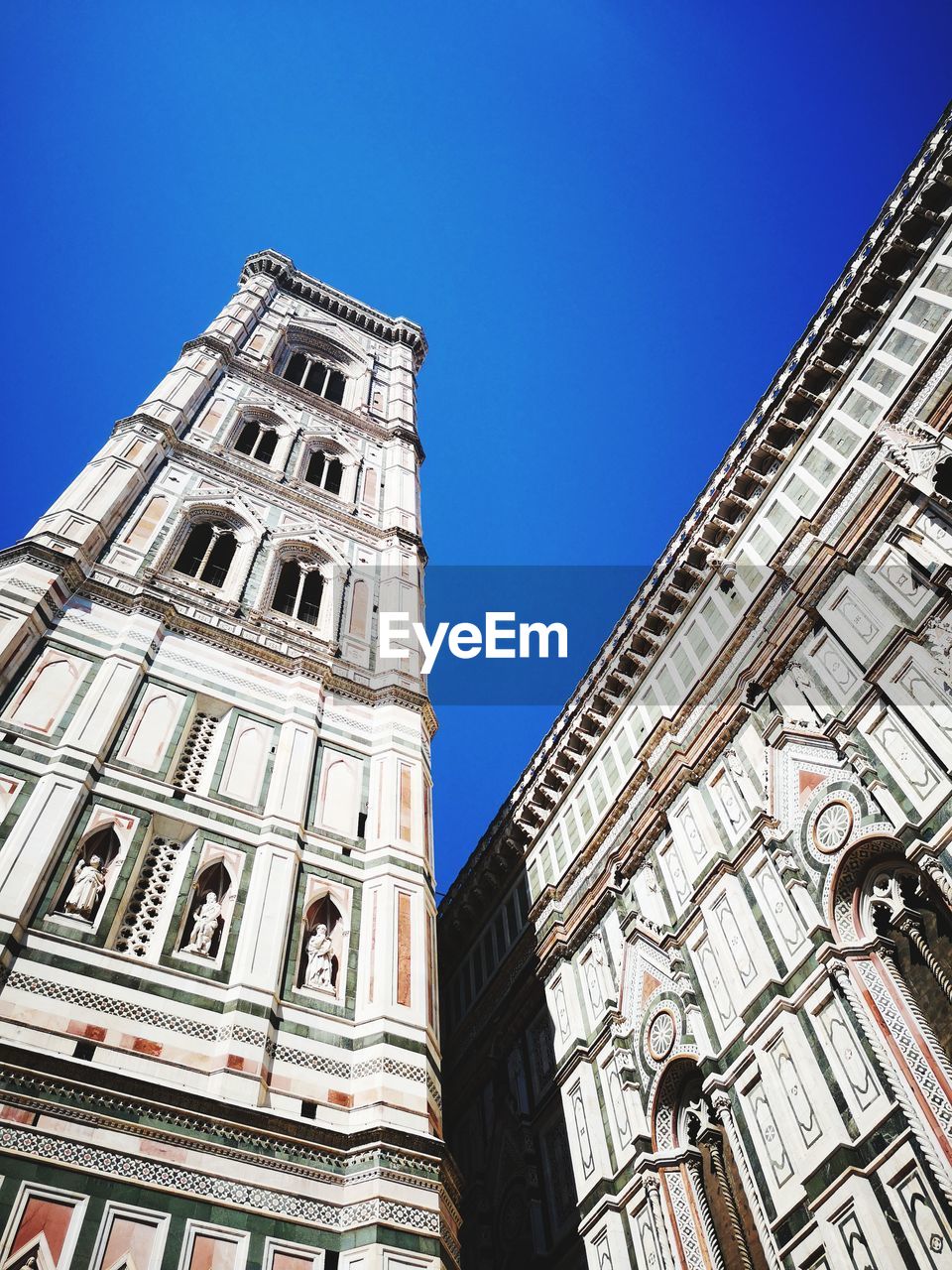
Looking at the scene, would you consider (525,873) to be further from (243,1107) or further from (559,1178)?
(243,1107)

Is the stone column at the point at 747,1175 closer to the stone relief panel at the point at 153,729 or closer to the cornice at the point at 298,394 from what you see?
the stone relief panel at the point at 153,729

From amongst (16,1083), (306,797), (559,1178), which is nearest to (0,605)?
(306,797)

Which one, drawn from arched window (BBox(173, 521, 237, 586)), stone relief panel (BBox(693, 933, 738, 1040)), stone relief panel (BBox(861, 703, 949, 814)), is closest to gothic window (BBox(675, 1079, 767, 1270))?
stone relief panel (BBox(693, 933, 738, 1040))

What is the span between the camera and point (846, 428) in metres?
12.4

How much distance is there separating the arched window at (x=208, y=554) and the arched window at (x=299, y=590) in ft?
3.08

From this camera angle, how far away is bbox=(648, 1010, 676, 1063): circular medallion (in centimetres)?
998

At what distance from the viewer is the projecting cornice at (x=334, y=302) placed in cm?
3372

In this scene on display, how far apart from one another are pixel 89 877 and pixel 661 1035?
5.80 metres

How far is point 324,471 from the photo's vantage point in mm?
22203

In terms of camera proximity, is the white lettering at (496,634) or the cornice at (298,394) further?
the cornice at (298,394)

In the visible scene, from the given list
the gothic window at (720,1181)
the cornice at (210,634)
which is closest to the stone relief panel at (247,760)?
the cornice at (210,634)

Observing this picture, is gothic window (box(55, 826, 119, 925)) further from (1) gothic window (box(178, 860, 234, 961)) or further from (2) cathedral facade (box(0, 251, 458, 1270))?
(1) gothic window (box(178, 860, 234, 961))

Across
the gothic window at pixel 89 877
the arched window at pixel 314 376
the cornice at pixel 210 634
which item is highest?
the arched window at pixel 314 376

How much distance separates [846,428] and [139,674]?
9.21 m
